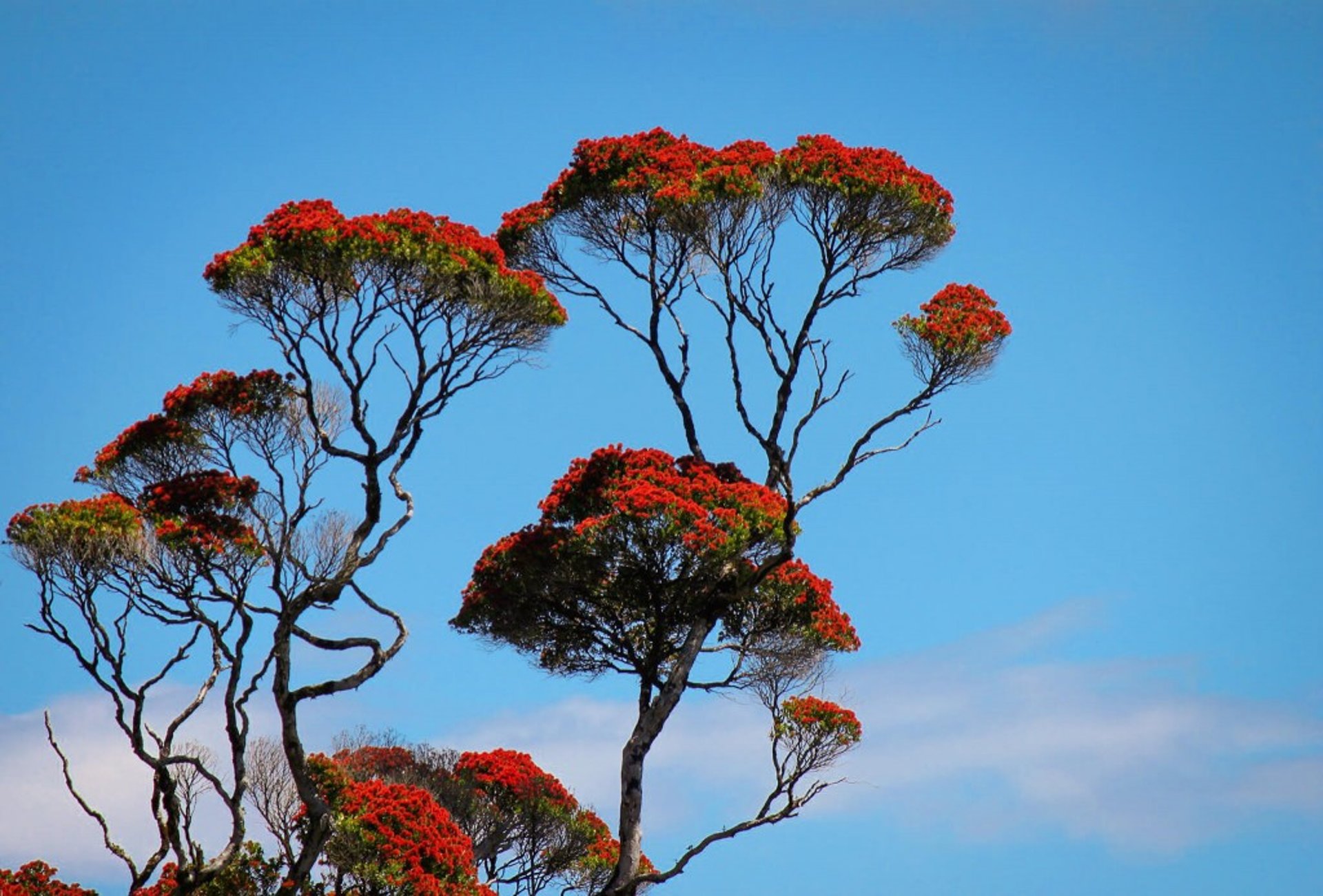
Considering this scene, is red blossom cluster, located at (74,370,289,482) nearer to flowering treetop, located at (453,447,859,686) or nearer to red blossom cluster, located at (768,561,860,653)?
flowering treetop, located at (453,447,859,686)

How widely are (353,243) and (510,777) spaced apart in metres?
11.1

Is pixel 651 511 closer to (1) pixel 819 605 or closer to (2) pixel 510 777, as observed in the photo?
(1) pixel 819 605

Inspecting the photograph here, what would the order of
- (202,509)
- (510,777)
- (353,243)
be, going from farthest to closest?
(510,777) → (202,509) → (353,243)

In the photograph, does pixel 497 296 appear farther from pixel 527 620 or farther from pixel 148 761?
pixel 148 761

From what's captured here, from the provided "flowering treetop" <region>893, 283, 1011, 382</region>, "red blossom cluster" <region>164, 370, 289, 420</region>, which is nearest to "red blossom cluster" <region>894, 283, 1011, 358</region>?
"flowering treetop" <region>893, 283, 1011, 382</region>

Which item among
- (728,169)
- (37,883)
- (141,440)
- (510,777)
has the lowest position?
(37,883)

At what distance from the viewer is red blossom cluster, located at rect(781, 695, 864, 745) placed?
88.6ft

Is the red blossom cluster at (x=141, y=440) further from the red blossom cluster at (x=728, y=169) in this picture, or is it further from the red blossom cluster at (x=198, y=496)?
the red blossom cluster at (x=728, y=169)

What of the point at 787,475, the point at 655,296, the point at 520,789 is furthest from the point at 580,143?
the point at 520,789

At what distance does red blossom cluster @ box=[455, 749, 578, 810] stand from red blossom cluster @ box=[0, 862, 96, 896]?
24.8 ft

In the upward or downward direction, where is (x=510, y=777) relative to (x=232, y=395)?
downward

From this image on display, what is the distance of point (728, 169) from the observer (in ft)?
90.2

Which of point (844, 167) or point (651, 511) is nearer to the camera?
point (651, 511)

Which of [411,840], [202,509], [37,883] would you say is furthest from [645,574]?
[37,883]
